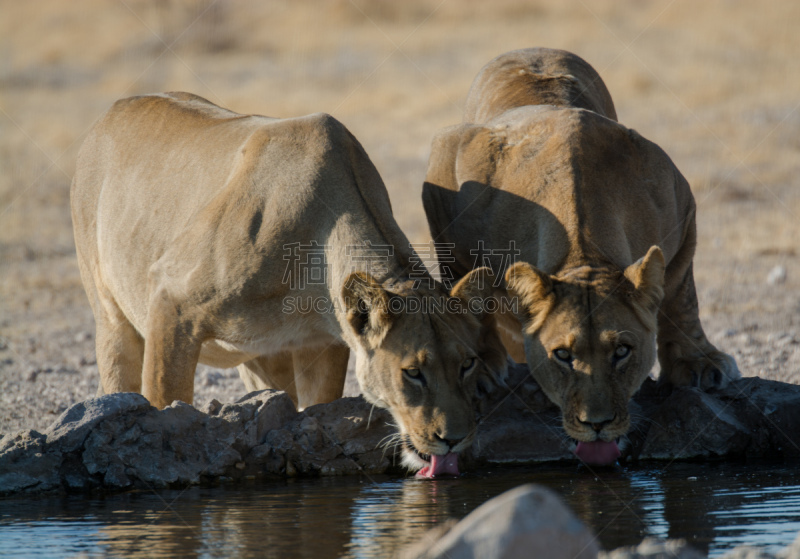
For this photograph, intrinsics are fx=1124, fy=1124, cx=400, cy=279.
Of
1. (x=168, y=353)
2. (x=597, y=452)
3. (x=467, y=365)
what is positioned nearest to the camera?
(x=467, y=365)

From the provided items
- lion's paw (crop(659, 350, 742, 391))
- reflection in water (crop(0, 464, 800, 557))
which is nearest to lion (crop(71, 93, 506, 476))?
reflection in water (crop(0, 464, 800, 557))

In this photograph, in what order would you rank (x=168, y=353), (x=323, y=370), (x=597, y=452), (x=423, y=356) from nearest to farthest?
1. (x=423, y=356)
2. (x=597, y=452)
3. (x=168, y=353)
4. (x=323, y=370)

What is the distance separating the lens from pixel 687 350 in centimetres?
692

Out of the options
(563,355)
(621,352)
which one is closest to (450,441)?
(563,355)

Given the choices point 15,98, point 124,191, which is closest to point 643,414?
point 124,191

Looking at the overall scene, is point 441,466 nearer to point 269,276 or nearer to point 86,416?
point 269,276

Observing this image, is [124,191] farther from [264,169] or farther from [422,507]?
[422,507]

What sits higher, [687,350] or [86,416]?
[687,350]

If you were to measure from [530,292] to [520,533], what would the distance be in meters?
2.14

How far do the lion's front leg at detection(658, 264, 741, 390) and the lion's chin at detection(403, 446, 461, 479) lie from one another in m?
1.81

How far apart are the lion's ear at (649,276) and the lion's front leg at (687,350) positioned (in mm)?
1188

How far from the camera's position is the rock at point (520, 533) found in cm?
364

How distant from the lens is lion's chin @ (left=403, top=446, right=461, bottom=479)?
561 centimetres

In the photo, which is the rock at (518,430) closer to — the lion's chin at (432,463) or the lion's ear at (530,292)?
the lion's chin at (432,463)
